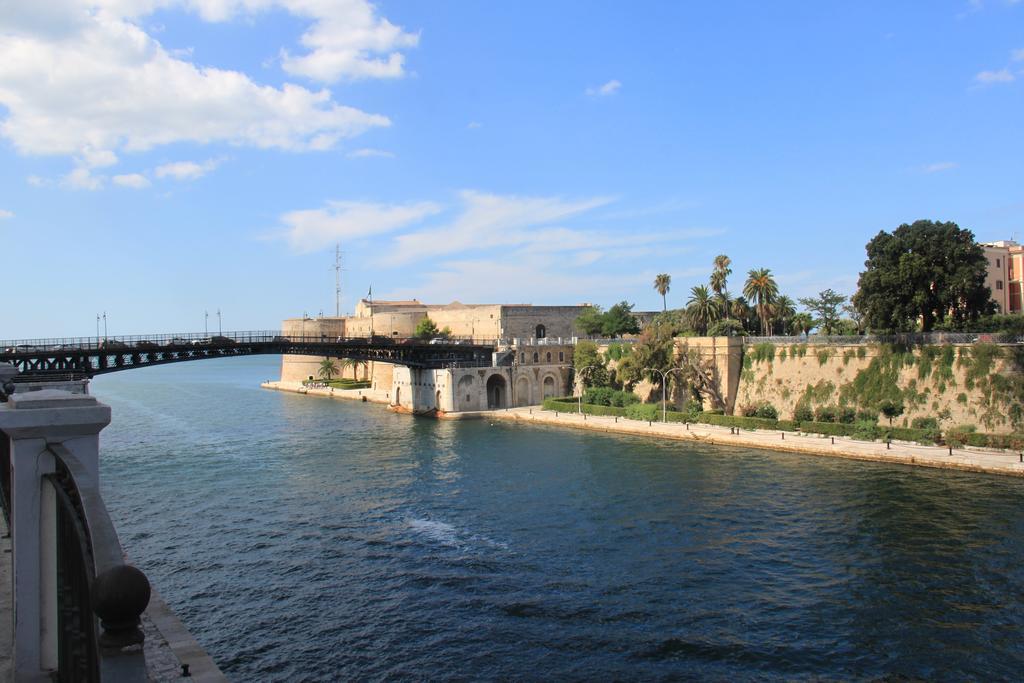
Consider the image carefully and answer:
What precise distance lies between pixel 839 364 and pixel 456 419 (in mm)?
31649

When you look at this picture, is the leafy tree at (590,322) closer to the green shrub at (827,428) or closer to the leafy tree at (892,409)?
the green shrub at (827,428)

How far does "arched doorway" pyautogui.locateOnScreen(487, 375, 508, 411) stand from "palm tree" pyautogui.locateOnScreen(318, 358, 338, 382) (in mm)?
41793

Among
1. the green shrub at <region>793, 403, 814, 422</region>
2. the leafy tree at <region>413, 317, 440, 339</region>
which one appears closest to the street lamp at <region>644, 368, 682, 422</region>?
the green shrub at <region>793, 403, 814, 422</region>

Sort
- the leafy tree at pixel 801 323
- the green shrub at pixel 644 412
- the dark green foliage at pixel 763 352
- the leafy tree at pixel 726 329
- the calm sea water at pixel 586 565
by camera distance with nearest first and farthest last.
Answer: the calm sea water at pixel 586 565
the dark green foliage at pixel 763 352
the green shrub at pixel 644 412
the leafy tree at pixel 726 329
the leafy tree at pixel 801 323

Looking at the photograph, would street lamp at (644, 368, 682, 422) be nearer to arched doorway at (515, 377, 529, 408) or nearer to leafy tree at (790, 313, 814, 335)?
arched doorway at (515, 377, 529, 408)

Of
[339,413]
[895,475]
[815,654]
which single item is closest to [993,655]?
[815,654]

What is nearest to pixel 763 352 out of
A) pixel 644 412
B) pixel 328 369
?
pixel 644 412

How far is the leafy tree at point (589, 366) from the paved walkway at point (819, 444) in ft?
30.7

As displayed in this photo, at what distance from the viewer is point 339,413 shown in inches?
2849

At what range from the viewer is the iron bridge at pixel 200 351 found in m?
48.9

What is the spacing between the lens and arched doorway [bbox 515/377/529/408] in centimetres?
7000

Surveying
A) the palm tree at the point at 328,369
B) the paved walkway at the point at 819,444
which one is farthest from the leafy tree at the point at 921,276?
the palm tree at the point at 328,369

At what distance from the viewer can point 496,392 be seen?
70.6m

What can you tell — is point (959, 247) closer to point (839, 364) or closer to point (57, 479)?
point (839, 364)
